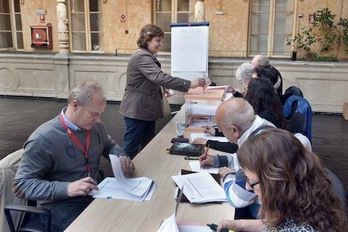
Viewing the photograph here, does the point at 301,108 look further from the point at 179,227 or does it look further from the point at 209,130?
the point at 179,227

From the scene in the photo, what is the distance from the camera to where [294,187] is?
3.59ft

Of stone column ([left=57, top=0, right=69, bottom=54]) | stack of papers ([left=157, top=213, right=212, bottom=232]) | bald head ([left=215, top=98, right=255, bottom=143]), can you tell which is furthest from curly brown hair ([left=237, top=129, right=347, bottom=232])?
stone column ([left=57, top=0, right=69, bottom=54])

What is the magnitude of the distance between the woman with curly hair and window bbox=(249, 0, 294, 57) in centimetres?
759

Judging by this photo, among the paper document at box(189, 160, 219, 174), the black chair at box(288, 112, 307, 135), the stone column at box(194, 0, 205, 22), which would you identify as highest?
the stone column at box(194, 0, 205, 22)

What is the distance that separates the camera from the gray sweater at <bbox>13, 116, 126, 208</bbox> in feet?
6.14

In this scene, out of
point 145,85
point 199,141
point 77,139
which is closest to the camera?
point 77,139

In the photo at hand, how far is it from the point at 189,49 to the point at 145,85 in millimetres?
2938

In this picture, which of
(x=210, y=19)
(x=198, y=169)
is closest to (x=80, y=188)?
(x=198, y=169)

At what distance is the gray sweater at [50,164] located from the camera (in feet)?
6.14

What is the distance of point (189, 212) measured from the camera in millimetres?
1724

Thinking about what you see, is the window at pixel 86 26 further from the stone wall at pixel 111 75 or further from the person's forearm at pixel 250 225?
the person's forearm at pixel 250 225

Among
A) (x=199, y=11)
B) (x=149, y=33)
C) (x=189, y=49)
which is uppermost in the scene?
(x=199, y=11)

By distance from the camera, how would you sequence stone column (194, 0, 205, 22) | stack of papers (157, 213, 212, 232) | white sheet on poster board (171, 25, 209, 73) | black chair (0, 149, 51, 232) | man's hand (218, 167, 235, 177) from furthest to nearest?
stone column (194, 0, 205, 22)
white sheet on poster board (171, 25, 209, 73)
man's hand (218, 167, 235, 177)
black chair (0, 149, 51, 232)
stack of papers (157, 213, 212, 232)

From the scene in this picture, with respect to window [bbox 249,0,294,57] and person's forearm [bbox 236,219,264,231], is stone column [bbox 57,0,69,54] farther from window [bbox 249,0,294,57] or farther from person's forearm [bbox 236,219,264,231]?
person's forearm [bbox 236,219,264,231]
